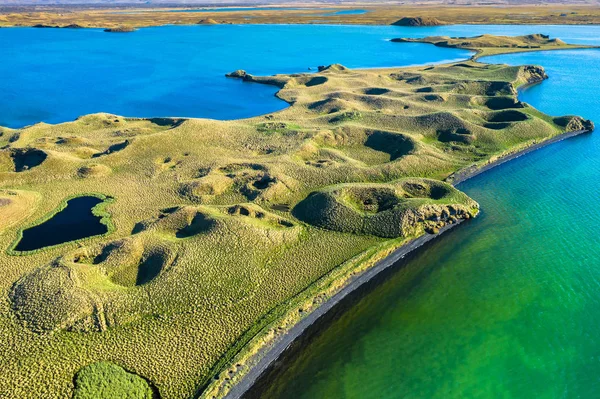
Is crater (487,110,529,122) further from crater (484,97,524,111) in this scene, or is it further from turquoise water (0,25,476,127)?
turquoise water (0,25,476,127)

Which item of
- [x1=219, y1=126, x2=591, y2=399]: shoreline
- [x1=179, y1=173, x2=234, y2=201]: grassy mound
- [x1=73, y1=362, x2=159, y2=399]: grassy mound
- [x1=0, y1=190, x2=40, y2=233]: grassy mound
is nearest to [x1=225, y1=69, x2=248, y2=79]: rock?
[x1=179, y1=173, x2=234, y2=201]: grassy mound

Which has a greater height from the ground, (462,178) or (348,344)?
(462,178)

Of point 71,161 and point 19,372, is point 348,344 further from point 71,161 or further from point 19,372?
point 71,161

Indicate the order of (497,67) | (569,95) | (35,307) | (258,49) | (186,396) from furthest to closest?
(258,49)
(497,67)
(569,95)
(35,307)
(186,396)

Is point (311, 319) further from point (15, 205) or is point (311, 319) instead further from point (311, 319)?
point (15, 205)

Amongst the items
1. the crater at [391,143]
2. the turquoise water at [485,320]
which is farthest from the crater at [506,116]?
the turquoise water at [485,320]

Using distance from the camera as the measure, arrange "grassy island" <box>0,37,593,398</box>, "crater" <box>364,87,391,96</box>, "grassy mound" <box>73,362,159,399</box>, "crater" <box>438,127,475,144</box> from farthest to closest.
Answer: "crater" <box>364,87,391,96</box>
"crater" <box>438,127,475,144</box>
"grassy island" <box>0,37,593,398</box>
"grassy mound" <box>73,362,159,399</box>

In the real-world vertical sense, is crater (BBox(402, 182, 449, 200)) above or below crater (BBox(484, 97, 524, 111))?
below

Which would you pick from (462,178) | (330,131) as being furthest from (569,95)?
(330,131)
